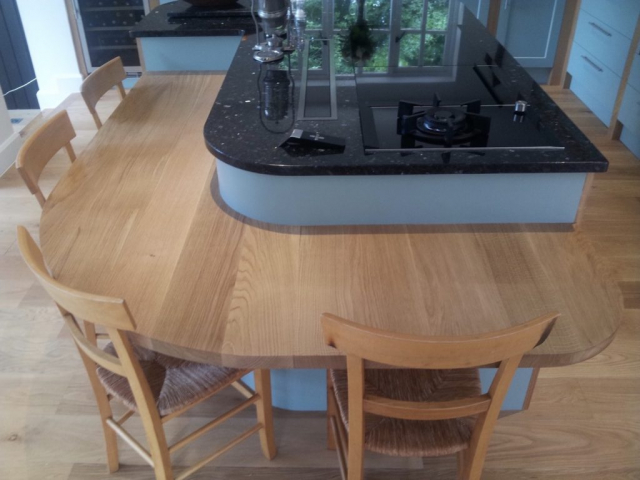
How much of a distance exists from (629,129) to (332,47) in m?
2.18

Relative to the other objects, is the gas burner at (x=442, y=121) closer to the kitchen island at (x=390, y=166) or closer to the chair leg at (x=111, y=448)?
the kitchen island at (x=390, y=166)

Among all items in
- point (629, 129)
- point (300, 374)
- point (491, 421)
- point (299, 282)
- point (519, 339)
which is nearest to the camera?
point (519, 339)

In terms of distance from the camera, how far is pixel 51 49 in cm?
435

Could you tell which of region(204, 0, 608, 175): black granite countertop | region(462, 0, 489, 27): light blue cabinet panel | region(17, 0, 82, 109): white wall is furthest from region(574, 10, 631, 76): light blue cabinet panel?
region(17, 0, 82, 109): white wall

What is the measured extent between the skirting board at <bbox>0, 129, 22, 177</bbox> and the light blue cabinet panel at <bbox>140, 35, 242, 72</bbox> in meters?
1.32

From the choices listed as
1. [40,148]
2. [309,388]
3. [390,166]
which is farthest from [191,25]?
[309,388]

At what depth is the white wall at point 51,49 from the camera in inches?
165

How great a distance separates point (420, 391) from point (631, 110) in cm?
282

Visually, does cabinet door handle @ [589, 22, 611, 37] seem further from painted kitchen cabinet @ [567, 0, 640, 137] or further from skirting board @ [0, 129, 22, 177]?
skirting board @ [0, 129, 22, 177]

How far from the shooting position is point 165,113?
224 cm

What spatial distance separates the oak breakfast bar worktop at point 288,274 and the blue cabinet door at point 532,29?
121 inches

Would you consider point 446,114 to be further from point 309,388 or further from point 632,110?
point 632,110

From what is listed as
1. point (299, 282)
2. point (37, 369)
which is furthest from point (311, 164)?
point (37, 369)

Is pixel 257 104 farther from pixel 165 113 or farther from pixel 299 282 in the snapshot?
pixel 299 282
